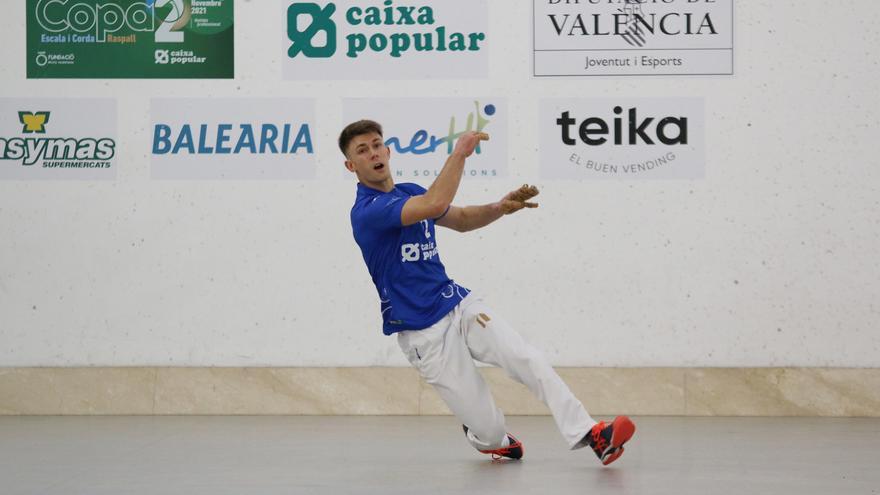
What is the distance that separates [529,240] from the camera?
7.12 meters

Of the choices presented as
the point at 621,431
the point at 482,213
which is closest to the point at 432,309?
the point at 482,213

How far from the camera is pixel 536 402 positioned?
7070 millimetres

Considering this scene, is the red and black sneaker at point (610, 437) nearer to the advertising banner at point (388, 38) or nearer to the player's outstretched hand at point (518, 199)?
the player's outstretched hand at point (518, 199)

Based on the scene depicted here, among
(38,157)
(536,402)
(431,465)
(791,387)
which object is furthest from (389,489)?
(38,157)

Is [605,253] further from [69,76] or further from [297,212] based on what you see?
[69,76]

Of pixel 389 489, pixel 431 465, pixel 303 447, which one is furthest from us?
pixel 303 447

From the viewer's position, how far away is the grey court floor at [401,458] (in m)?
4.41

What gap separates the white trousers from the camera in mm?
4969

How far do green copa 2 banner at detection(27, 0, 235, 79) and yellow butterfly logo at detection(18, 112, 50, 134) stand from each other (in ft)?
0.75

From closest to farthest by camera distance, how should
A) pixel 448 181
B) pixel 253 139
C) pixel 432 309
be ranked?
pixel 448 181 < pixel 432 309 < pixel 253 139

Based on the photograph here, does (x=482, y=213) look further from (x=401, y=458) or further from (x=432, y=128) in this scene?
(x=432, y=128)

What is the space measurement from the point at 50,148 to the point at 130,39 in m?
0.79

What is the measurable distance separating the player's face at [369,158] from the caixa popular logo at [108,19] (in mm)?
2527

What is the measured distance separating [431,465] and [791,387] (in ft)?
9.10
